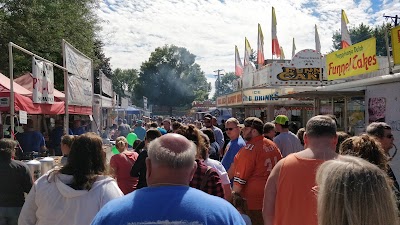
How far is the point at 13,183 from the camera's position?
455cm

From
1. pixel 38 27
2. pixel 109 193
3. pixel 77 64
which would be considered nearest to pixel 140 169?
pixel 109 193

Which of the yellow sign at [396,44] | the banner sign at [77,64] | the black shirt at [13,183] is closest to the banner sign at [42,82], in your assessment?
the banner sign at [77,64]

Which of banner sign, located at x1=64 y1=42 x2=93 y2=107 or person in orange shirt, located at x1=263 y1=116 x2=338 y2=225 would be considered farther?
banner sign, located at x1=64 y1=42 x2=93 y2=107

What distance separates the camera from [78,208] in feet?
10.6

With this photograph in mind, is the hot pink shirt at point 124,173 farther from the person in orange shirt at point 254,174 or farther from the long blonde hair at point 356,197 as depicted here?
the long blonde hair at point 356,197

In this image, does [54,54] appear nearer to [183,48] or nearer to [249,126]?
[249,126]

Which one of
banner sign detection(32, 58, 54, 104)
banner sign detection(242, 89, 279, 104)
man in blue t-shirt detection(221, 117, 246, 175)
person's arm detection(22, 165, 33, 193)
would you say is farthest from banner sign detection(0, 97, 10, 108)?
banner sign detection(242, 89, 279, 104)

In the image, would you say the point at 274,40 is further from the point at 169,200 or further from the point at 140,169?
the point at 169,200

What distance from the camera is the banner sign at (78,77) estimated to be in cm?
966

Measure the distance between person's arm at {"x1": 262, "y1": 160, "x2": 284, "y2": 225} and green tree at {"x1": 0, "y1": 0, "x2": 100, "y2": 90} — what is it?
16.2 meters

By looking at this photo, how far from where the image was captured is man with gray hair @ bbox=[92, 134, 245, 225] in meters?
1.89

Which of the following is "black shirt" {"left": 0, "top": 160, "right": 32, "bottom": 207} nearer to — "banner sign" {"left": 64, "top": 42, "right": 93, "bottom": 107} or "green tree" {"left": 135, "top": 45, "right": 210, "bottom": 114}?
"banner sign" {"left": 64, "top": 42, "right": 93, "bottom": 107}

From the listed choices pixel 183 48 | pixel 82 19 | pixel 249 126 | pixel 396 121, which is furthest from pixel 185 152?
pixel 183 48

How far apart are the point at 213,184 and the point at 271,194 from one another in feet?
2.06
